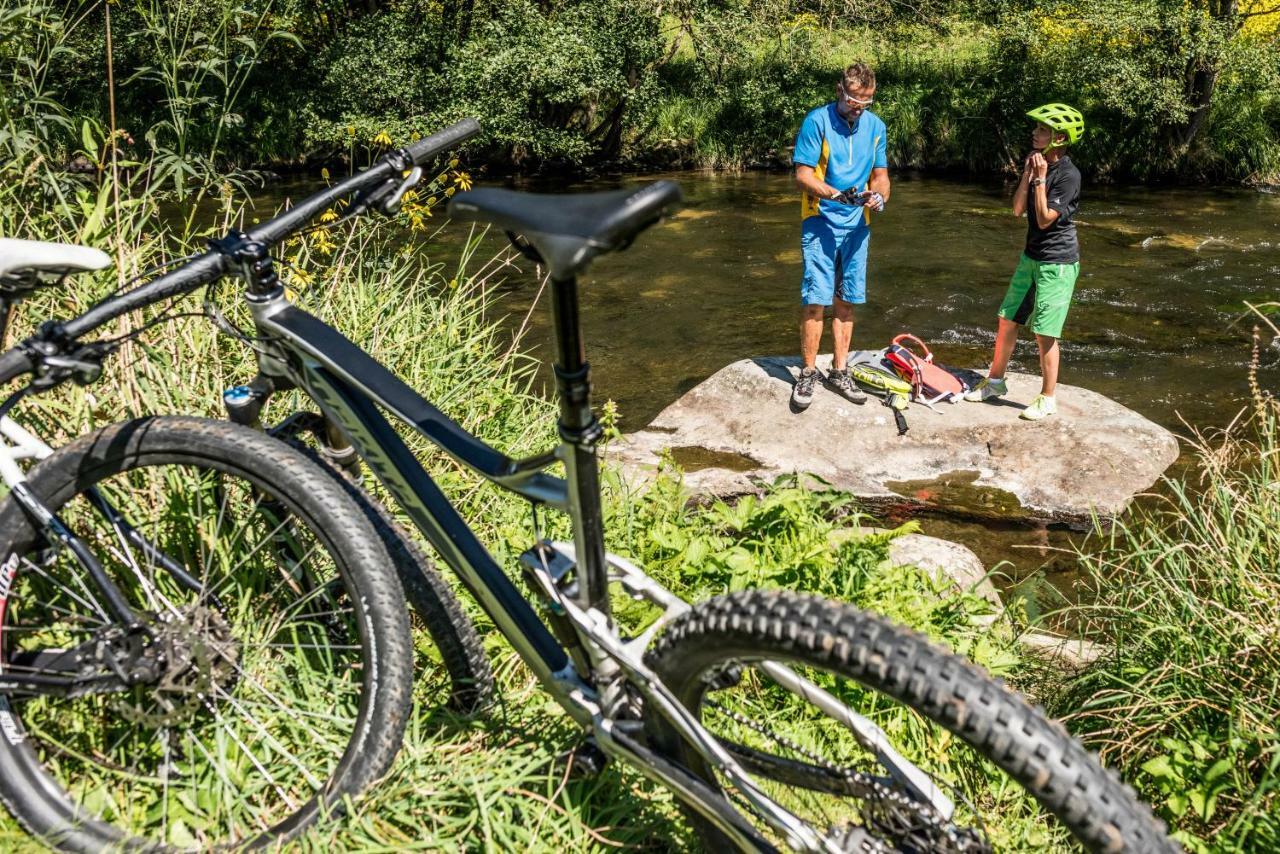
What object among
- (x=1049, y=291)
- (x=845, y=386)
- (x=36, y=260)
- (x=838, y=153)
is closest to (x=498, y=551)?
(x=36, y=260)

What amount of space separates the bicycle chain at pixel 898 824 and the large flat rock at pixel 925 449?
3.51m

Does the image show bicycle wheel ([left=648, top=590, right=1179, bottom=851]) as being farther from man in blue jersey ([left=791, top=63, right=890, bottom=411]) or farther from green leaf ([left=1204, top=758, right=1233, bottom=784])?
man in blue jersey ([left=791, top=63, right=890, bottom=411])

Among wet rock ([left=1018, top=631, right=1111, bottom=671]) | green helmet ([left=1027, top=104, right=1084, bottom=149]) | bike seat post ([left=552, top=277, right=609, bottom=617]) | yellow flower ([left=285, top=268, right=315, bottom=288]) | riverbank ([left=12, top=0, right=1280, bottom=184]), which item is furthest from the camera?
riverbank ([left=12, top=0, right=1280, bottom=184])

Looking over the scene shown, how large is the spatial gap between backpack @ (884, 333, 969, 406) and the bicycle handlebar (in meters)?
4.82

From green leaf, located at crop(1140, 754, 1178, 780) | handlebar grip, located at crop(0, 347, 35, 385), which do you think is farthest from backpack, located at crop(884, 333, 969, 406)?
handlebar grip, located at crop(0, 347, 35, 385)

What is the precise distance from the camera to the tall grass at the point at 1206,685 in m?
2.35

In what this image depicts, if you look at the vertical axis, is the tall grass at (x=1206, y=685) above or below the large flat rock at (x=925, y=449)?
above

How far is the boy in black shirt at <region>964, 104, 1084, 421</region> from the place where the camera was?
6004 mm

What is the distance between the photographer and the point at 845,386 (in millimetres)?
6613

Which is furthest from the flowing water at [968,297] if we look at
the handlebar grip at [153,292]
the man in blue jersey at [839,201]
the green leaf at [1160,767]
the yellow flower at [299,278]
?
the handlebar grip at [153,292]

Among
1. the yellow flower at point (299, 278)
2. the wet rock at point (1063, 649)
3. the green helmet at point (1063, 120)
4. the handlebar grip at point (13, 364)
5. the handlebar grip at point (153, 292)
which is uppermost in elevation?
the handlebar grip at point (153, 292)

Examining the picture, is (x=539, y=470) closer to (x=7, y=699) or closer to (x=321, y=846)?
(x=321, y=846)

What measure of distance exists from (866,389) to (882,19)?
46.4 ft

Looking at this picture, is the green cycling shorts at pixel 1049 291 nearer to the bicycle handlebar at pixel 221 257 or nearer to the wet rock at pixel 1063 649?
the wet rock at pixel 1063 649
